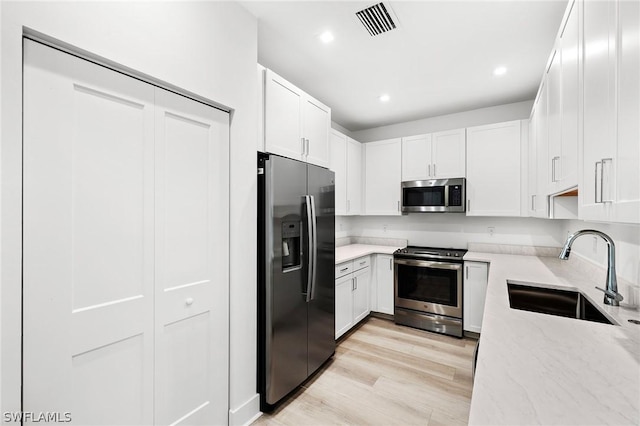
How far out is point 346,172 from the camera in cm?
378

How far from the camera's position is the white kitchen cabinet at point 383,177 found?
154 inches

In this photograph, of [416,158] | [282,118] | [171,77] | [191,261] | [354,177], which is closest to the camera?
[171,77]

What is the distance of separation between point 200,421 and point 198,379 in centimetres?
25

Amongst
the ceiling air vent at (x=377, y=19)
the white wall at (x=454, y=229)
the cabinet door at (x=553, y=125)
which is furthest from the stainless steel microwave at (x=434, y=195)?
the ceiling air vent at (x=377, y=19)

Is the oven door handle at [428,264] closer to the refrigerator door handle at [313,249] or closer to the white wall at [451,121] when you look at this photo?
the refrigerator door handle at [313,249]

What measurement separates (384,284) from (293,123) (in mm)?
2410

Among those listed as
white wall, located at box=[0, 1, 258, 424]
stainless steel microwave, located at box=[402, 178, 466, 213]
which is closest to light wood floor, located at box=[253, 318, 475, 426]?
white wall, located at box=[0, 1, 258, 424]

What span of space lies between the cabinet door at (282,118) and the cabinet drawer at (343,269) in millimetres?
1258

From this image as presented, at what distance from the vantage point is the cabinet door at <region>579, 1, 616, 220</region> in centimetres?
88

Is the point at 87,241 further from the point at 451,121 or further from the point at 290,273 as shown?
the point at 451,121

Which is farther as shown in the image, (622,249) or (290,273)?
(290,273)

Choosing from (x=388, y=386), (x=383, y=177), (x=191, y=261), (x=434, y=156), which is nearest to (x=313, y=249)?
(x=191, y=261)

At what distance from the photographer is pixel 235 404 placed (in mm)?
1806
